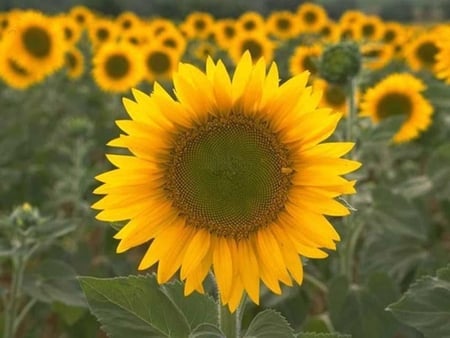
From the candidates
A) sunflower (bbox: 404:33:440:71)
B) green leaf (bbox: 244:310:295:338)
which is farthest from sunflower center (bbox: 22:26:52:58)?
green leaf (bbox: 244:310:295:338)

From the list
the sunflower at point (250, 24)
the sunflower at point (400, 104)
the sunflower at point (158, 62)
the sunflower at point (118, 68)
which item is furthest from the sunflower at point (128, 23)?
the sunflower at point (400, 104)

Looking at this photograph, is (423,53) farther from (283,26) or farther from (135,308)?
(135,308)

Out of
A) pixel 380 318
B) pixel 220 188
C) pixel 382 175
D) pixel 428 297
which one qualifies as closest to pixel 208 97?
pixel 220 188

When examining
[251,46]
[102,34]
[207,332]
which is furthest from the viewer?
[102,34]

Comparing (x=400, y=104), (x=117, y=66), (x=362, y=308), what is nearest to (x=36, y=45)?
(x=117, y=66)

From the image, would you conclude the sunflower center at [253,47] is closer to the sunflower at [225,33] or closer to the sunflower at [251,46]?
the sunflower at [251,46]

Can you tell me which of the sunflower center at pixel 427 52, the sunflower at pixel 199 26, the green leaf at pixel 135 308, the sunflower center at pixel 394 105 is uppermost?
the sunflower at pixel 199 26
